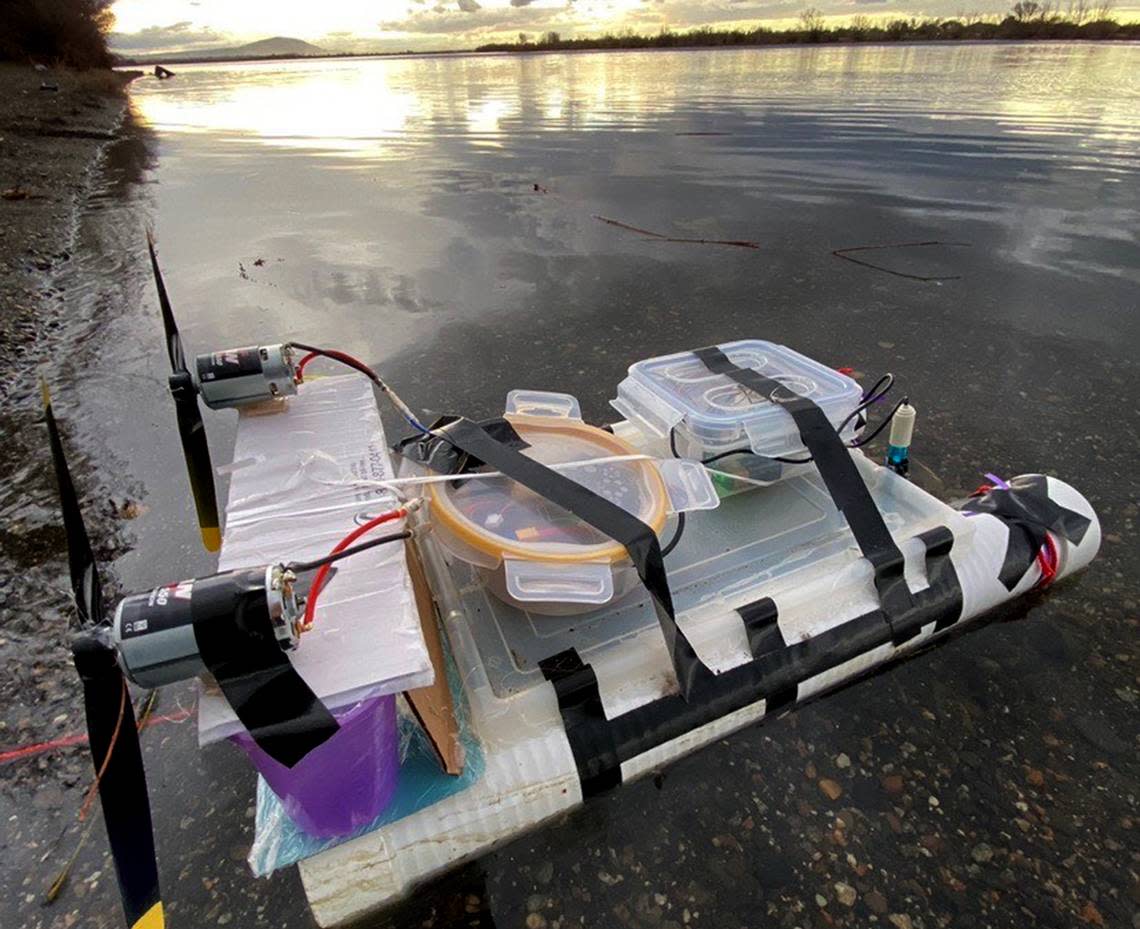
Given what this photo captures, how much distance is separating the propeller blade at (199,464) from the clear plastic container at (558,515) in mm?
767

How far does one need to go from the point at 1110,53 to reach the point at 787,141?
30.6 meters

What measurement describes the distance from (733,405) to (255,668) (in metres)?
1.83

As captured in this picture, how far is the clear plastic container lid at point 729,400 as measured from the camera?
2283mm

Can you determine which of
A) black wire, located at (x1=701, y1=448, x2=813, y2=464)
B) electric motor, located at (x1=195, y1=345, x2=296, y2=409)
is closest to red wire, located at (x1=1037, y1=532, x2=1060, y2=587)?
black wire, located at (x1=701, y1=448, x2=813, y2=464)

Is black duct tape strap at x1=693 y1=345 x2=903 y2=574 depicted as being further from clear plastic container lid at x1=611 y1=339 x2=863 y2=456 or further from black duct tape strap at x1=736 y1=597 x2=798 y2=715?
black duct tape strap at x1=736 y1=597 x2=798 y2=715

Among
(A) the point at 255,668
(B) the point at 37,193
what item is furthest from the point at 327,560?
(B) the point at 37,193

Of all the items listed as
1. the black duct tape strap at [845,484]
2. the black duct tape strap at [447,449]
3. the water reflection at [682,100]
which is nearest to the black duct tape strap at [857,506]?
the black duct tape strap at [845,484]

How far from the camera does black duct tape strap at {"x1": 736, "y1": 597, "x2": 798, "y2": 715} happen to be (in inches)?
74.6

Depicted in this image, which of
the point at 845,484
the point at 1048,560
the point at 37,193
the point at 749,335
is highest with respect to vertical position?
the point at 845,484

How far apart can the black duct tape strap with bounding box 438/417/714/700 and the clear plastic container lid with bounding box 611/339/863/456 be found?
2.27 ft

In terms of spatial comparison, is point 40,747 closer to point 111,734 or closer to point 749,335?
point 111,734

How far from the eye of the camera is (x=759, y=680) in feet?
6.23

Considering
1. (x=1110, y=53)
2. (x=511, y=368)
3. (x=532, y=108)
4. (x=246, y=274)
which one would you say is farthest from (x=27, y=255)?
(x=1110, y=53)

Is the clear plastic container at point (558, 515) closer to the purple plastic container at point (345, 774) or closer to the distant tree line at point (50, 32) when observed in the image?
the purple plastic container at point (345, 774)
